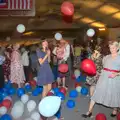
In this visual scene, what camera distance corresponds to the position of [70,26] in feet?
62.0

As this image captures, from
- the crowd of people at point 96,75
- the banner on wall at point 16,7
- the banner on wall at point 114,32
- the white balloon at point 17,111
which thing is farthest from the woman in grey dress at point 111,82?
the banner on wall at point 114,32

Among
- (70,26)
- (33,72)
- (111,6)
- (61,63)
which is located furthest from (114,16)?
(61,63)

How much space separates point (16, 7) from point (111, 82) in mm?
3313

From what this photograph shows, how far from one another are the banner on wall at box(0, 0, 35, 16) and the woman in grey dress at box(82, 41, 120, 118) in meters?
3.05

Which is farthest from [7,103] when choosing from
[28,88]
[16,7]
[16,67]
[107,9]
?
[107,9]

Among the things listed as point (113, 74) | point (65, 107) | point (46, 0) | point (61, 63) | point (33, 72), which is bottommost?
point (33, 72)

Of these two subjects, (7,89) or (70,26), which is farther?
(70,26)

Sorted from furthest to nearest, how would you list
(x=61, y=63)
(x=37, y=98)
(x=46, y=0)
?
1. (x=46, y=0)
2. (x=61, y=63)
3. (x=37, y=98)

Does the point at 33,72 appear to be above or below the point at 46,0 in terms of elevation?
below

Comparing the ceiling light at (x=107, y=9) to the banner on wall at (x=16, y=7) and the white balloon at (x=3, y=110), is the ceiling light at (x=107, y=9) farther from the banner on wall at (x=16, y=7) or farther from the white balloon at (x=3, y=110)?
the white balloon at (x=3, y=110)

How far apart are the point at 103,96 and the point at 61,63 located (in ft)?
7.16

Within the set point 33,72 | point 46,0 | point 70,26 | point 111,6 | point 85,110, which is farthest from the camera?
point 70,26

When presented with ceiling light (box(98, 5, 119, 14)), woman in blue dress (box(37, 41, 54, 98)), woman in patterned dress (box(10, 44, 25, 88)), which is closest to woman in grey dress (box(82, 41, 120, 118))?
woman in blue dress (box(37, 41, 54, 98))

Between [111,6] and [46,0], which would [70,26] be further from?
[46,0]
